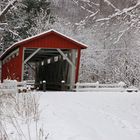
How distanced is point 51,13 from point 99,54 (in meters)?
7.18

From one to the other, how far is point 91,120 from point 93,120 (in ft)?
0.29

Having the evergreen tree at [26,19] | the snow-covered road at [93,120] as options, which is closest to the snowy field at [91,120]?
the snow-covered road at [93,120]

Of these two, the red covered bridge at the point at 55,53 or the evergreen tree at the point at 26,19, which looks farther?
the evergreen tree at the point at 26,19

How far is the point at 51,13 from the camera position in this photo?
40.0 m

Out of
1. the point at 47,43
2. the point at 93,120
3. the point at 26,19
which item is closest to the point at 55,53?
the point at 47,43

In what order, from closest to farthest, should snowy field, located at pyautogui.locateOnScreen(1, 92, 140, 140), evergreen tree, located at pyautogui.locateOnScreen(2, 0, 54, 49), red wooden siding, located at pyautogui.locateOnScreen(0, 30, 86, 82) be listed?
1. snowy field, located at pyautogui.locateOnScreen(1, 92, 140, 140)
2. red wooden siding, located at pyautogui.locateOnScreen(0, 30, 86, 82)
3. evergreen tree, located at pyautogui.locateOnScreen(2, 0, 54, 49)

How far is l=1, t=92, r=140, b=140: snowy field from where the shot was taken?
849cm

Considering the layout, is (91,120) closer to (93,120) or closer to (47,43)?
(93,120)

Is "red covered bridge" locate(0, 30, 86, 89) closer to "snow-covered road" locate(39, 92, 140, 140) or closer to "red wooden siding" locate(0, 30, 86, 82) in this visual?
"red wooden siding" locate(0, 30, 86, 82)

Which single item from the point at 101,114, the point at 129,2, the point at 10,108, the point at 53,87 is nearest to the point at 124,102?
the point at 101,114

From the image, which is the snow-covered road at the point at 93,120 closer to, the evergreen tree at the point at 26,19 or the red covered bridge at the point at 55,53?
the red covered bridge at the point at 55,53

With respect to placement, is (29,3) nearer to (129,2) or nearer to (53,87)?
(53,87)

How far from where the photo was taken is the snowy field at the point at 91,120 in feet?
27.9

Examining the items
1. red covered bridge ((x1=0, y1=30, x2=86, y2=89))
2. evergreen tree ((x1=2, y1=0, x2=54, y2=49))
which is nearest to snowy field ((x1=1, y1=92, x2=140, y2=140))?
red covered bridge ((x1=0, y1=30, x2=86, y2=89))
